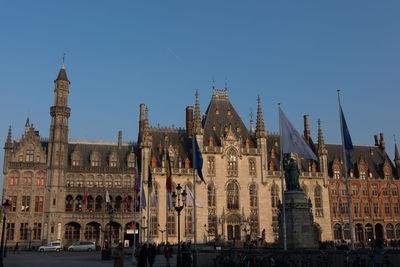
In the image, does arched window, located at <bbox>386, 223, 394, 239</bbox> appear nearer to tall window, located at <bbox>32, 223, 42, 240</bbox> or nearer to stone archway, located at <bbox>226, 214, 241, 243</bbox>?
stone archway, located at <bbox>226, 214, 241, 243</bbox>

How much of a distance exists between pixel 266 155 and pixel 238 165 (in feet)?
17.7

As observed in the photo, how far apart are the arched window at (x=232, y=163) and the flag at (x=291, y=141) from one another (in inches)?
1350

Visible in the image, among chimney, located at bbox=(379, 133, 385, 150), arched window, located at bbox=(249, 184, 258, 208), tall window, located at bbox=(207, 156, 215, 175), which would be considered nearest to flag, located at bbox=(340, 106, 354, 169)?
tall window, located at bbox=(207, 156, 215, 175)

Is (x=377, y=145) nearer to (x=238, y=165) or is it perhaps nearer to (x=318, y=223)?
(x=318, y=223)

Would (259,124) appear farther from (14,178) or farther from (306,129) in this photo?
(14,178)

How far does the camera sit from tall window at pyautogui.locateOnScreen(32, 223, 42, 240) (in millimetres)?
60312

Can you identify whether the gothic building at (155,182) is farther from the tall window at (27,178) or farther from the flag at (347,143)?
the flag at (347,143)

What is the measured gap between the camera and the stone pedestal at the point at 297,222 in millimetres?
33594

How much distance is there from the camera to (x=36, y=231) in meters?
60.5

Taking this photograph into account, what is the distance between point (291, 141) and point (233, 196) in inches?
1388

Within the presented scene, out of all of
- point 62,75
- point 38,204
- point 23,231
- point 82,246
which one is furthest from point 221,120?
point 23,231

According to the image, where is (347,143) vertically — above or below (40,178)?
below

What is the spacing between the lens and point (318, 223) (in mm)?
69625

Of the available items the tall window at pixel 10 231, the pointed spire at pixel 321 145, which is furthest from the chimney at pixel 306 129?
the tall window at pixel 10 231
